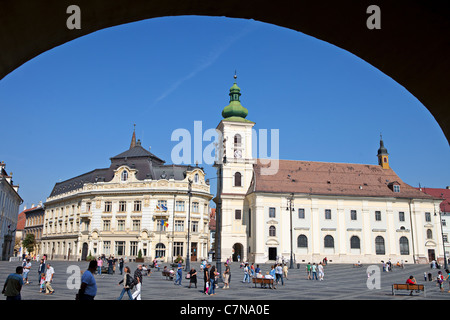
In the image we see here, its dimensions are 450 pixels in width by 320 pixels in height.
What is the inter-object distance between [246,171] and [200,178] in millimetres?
8329

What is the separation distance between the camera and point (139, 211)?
65750 millimetres

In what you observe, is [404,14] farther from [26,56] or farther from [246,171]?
[246,171]

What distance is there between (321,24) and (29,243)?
95.1 m

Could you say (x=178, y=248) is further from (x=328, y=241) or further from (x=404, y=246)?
(x=404, y=246)

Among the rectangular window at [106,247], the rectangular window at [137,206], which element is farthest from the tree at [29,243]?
the rectangular window at [137,206]

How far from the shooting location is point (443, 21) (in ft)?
12.0

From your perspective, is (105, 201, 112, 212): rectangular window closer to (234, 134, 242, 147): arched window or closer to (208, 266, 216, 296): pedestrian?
(234, 134, 242, 147): arched window

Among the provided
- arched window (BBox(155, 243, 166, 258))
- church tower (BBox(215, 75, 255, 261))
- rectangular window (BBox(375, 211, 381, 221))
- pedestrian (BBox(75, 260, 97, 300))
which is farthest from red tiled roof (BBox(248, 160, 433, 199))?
pedestrian (BBox(75, 260, 97, 300))

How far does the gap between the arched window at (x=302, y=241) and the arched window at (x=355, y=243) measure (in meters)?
7.60

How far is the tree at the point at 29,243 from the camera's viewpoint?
8538 cm

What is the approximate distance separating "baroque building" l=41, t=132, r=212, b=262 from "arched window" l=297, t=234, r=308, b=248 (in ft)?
50.9

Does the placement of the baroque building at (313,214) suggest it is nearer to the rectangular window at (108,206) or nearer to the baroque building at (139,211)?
the baroque building at (139,211)

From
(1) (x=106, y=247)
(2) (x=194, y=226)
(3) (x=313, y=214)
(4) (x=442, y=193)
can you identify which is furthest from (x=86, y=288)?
(4) (x=442, y=193)
